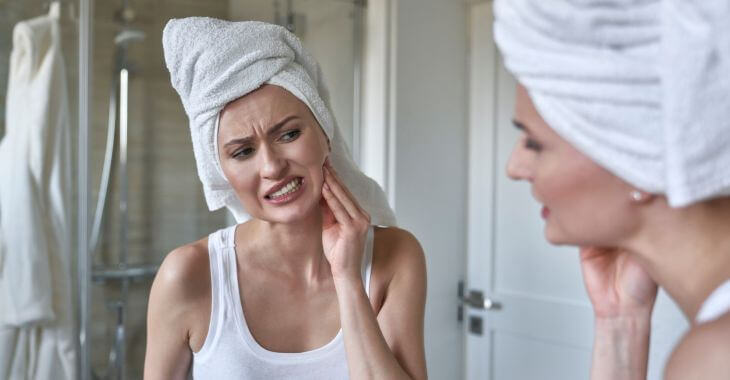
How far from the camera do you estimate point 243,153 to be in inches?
46.3

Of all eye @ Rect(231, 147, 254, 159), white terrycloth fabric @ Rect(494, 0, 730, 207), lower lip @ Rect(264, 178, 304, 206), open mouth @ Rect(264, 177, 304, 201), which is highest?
white terrycloth fabric @ Rect(494, 0, 730, 207)

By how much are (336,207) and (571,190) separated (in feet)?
2.13

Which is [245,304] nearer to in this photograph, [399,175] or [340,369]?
[340,369]

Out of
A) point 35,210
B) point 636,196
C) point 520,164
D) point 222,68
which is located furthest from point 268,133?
point 35,210

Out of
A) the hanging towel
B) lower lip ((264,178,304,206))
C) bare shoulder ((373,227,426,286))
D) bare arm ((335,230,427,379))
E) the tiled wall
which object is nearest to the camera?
bare arm ((335,230,427,379))

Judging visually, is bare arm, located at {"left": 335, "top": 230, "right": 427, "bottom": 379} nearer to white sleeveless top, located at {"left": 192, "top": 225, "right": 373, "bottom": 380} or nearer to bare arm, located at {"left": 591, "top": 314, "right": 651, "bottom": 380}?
white sleeveless top, located at {"left": 192, "top": 225, "right": 373, "bottom": 380}

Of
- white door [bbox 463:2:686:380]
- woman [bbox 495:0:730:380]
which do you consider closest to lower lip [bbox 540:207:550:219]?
woman [bbox 495:0:730:380]

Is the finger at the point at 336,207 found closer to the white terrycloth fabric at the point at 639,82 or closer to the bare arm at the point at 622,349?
the bare arm at the point at 622,349

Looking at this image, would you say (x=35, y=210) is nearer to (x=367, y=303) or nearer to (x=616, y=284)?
(x=367, y=303)

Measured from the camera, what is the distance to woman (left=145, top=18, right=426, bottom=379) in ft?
3.76

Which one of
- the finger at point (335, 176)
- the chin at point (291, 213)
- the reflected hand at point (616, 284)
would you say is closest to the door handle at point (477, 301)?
the finger at point (335, 176)

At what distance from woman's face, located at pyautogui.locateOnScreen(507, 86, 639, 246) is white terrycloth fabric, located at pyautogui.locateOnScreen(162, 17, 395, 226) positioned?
0.62 m

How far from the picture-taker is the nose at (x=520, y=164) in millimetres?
641

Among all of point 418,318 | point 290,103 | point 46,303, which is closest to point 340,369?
point 418,318
